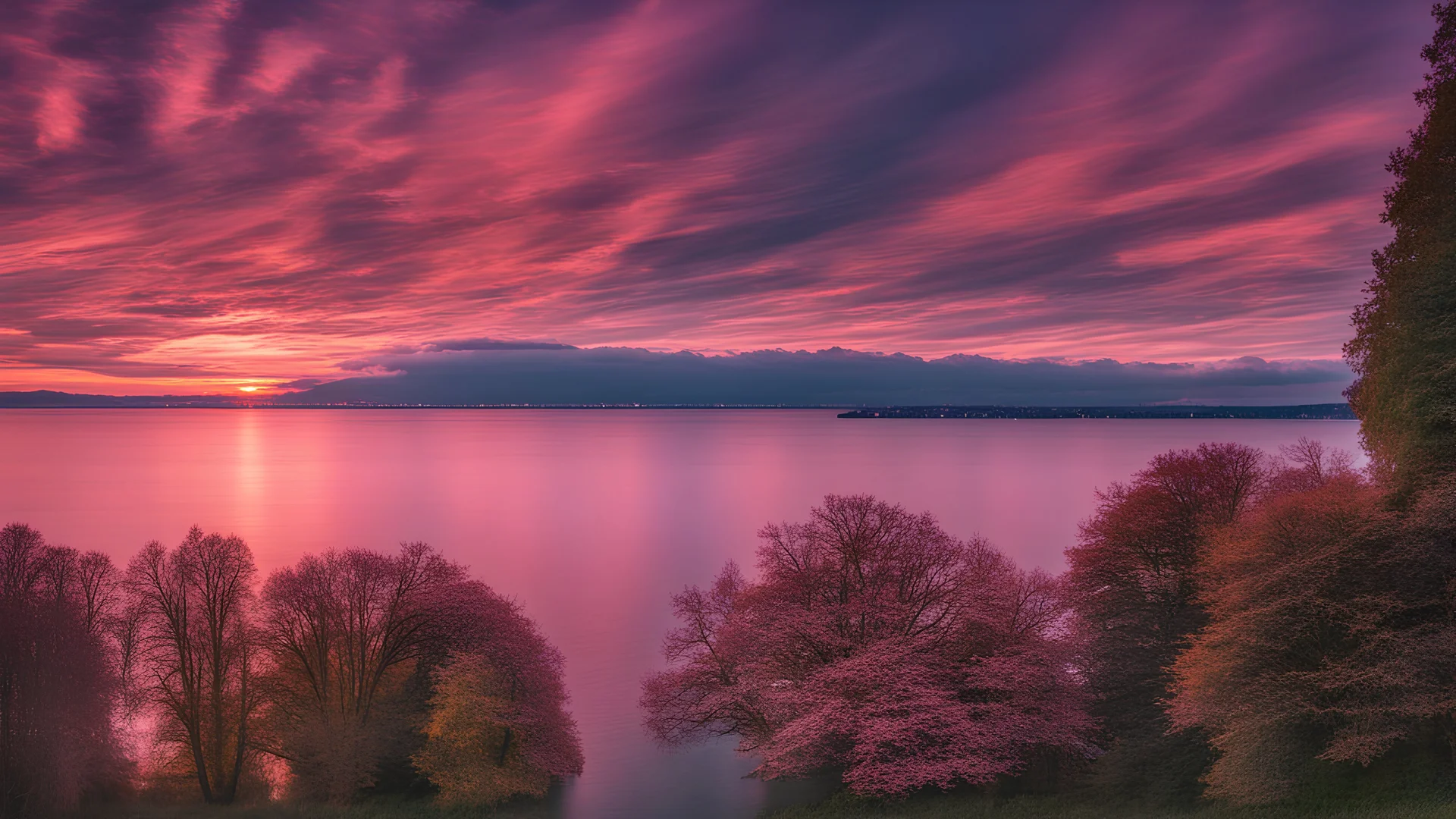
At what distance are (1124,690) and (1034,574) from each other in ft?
20.3

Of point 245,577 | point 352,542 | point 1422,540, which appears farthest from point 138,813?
point 352,542

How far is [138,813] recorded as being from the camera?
33219 millimetres

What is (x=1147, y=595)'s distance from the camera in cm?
3650

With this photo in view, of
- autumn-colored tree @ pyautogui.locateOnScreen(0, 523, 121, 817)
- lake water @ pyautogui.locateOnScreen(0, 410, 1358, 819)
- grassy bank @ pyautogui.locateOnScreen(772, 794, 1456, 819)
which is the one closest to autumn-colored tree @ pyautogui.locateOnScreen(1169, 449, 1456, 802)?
grassy bank @ pyautogui.locateOnScreen(772, 794, 1456, 819)

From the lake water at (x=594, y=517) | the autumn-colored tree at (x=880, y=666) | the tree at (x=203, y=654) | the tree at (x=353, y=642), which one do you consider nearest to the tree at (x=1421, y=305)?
the autumn-colored tree at (x=880, y=666)

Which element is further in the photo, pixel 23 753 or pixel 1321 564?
pixel 23 753

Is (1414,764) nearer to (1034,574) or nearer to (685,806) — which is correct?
(1034,574)

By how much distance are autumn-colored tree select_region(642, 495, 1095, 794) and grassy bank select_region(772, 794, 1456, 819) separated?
0.82 meters

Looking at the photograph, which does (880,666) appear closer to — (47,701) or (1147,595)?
(1147,595)

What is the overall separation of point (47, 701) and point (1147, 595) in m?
41.4

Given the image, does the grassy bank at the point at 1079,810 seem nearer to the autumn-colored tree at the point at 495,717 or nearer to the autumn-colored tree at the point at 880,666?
the autumn-colored tree at the point at 880,666

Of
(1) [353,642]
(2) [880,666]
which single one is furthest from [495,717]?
(2) [880,666]

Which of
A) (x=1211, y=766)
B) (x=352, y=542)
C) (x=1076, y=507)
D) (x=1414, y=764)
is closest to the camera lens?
(x=1414, y=764)

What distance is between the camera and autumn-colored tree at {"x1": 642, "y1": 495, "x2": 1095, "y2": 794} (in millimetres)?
30438
